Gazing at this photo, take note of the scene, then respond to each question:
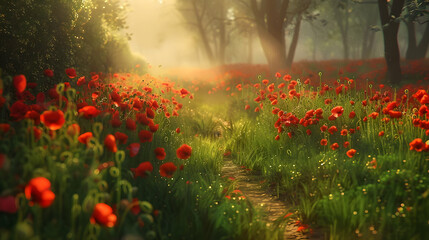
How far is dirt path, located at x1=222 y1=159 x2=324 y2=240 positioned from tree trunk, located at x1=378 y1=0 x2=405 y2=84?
26.2 ft

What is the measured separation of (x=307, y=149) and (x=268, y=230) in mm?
2433

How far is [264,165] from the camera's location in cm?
543

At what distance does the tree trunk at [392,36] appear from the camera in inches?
434

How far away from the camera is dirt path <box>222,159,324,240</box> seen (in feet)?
11.6

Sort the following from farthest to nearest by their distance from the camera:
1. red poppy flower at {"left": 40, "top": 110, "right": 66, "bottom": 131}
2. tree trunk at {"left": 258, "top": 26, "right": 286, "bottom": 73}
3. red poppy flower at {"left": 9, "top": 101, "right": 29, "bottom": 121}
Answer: tree trunk at {"left": 258, "top": 26, "right": 286, "bottom": 73}
red poppy flower at {"left": 9, "top": 101, "right": 29, "bottom": 121}
red poppy flower at {"left": 40, "top": 110, "right": 66, "bottom": 131}

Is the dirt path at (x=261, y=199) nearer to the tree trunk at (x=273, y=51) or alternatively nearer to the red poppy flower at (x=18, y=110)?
the red poppy flower at (x=18, y=110)

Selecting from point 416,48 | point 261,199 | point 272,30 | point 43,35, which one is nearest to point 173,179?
point 261,199

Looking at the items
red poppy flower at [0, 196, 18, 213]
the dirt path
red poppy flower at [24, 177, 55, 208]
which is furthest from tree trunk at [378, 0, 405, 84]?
red poppy flower at [0, 196, 18, 213]

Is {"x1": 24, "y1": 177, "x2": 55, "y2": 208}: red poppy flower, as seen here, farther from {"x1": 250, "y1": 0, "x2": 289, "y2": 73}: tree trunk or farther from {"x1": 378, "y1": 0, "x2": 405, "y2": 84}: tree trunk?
{"x1": 250, "y1": 0, "x2": 289, "y2": 73}: tree trunk

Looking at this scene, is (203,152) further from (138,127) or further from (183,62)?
(183,62)

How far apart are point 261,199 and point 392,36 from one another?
9316 mm

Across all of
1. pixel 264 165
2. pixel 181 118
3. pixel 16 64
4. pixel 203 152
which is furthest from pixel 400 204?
pixel 16 64

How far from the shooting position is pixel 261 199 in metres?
4.48

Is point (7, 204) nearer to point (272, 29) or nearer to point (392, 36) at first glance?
point (392, 36)
